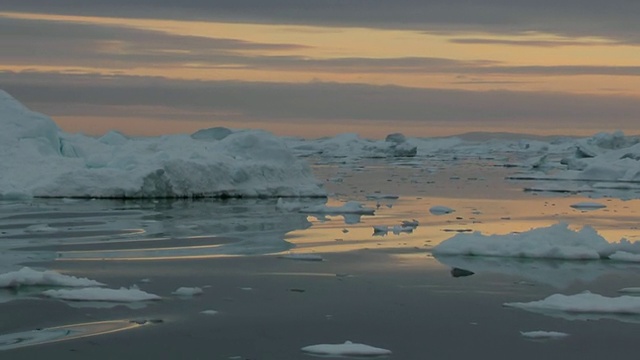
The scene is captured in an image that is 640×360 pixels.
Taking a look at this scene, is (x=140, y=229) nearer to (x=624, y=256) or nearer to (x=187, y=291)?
(x=187, y=291)

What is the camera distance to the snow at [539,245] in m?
10.7

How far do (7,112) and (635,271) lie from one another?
1681 cm

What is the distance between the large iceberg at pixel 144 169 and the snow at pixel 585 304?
486 inches

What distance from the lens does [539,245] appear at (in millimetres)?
10828

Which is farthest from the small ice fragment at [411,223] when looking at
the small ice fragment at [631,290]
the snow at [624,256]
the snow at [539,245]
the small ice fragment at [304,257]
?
the small ice fragment at [631,290]

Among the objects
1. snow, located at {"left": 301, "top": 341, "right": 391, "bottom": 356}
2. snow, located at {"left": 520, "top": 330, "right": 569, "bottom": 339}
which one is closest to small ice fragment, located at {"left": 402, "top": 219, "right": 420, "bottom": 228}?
snow, located at {"left": 520, "top": 330, "right": 569, "bottom": 339}

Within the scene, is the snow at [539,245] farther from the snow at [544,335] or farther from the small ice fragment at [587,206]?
the small ice fragment at [587,206]

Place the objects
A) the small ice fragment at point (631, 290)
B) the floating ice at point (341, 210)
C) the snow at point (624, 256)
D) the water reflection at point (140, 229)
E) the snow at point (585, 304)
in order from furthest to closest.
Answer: the floating ice at point (341, 210), the water reflection at point (140, 229), the snow at point (624, 256), the small ice fragment at point (631, 290), the snow at point (585, 304)

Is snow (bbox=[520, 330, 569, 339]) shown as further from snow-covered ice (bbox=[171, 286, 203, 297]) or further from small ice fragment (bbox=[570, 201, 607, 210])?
small ice fragment (bbox=[570, 201, 607, 210])

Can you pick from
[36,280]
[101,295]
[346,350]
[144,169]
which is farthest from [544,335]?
[144,169]

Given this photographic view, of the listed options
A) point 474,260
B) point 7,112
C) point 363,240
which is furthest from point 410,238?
point 7,112

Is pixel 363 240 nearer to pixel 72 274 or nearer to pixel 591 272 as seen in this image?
pixel 591 272

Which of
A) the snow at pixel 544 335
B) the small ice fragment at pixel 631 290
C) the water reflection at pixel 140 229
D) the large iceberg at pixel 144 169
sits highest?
Answer: the large iceberg at pixel 144 169

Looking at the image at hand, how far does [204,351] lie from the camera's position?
20.7 feet
